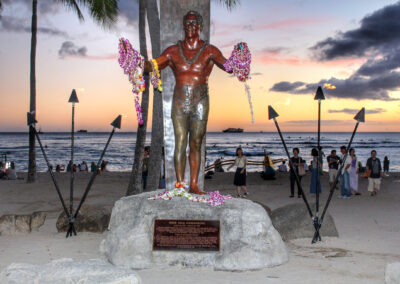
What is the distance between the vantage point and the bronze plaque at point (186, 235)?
4961 mm

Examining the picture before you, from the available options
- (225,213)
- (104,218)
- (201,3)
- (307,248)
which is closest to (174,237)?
(225,213)

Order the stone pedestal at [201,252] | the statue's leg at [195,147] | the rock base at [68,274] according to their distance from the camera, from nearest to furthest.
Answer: the rock base at [68,274] → the stone pedestal at [201,252] → the statue's leg at [195,147]

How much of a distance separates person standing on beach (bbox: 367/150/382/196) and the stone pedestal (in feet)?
23.7

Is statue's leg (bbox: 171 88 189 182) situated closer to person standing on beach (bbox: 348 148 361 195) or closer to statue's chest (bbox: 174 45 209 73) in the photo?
statue's chest (bbox: 174 45 209 73)

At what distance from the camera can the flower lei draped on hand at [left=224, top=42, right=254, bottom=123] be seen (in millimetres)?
5500

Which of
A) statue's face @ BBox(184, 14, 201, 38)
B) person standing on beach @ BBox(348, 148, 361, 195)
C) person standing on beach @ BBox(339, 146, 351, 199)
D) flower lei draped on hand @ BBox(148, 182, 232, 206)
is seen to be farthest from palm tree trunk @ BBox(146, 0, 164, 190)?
person standing on beach @ BBox(348, 148, 361, 195)

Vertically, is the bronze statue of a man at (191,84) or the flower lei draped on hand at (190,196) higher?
the bronze statue of a man at (191,84)

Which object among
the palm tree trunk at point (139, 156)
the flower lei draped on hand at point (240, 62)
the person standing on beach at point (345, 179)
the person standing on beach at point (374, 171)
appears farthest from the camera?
the person standing on beach at point (374, 171)

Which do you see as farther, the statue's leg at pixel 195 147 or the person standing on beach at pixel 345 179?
the person standing on beach at pixel 345 179

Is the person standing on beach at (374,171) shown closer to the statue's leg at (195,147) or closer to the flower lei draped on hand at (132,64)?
the statue's leg at (195,147)

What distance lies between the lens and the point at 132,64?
5.51 metres

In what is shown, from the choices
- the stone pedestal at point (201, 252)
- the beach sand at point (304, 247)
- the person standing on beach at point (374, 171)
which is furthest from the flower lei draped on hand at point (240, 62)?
the person standing on beach at point (374, 171)

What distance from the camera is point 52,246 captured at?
6.07m

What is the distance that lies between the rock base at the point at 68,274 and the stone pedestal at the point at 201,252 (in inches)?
49.0
